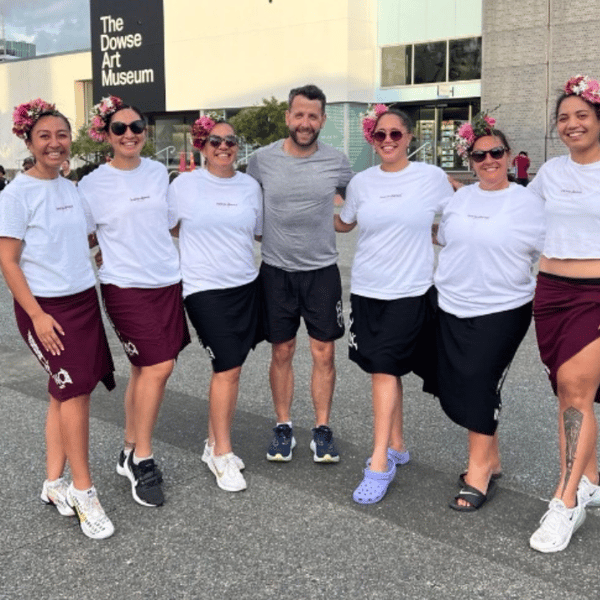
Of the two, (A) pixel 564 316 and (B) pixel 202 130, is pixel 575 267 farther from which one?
(B) pixel 202 130

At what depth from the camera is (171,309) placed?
407cm

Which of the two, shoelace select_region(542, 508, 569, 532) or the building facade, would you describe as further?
the building facade

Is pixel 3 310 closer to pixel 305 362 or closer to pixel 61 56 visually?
pixel 305 362

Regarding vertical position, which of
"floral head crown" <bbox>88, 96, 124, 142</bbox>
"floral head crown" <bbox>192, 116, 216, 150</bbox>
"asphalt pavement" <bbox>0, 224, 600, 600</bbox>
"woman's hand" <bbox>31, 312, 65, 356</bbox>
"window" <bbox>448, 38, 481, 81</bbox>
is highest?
"window" <bbox>448, 38, 481, 81</bbox>

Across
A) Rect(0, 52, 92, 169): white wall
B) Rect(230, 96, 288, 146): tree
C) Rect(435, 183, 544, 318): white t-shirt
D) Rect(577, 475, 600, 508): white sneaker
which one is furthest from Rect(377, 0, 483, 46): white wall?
Rect(577, 475, 600, 508): white sneaker

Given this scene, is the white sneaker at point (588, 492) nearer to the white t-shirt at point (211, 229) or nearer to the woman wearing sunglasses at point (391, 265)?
the woman wearing sunglasses at point (391, 265)

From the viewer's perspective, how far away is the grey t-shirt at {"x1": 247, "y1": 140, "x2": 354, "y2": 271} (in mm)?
4434

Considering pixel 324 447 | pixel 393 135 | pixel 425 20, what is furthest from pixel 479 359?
pixel 425 20

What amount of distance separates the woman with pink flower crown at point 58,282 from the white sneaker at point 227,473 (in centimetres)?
67

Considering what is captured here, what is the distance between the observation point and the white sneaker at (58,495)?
381 cm

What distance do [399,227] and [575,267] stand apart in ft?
2.93

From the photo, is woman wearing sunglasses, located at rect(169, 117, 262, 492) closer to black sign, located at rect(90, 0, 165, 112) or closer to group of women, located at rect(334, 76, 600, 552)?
group of women, located at rect(334, 76, 600, 552)

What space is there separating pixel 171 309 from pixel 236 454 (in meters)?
1.08

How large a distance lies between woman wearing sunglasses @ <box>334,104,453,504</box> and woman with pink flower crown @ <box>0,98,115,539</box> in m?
1.35
